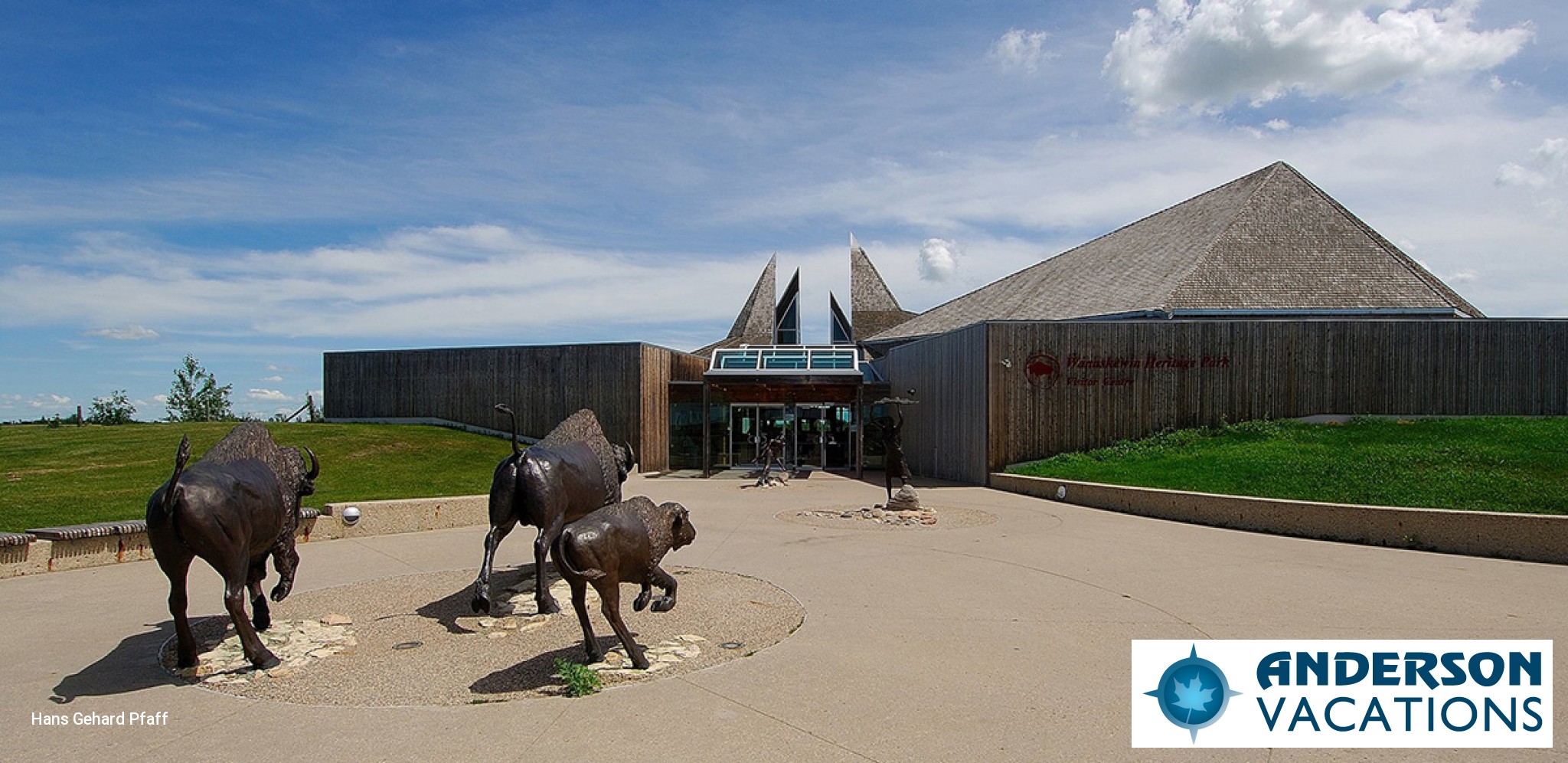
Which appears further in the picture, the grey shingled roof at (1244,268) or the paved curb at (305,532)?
the grey shingled roof at (1244,268)

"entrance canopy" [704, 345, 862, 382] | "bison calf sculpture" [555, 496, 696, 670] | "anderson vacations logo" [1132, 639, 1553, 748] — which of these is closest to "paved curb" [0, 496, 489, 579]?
"bison calf sculpture" [555, 496, 696, 670]

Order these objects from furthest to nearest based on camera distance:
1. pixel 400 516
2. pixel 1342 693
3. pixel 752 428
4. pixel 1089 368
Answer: pixel 752 428 → pixel 1089 368 → pixel 400 516 → pixel 1342 693

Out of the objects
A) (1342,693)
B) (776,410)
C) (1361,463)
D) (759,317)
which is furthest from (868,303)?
(1342,693)

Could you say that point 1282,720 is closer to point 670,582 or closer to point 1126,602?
point 1126,602

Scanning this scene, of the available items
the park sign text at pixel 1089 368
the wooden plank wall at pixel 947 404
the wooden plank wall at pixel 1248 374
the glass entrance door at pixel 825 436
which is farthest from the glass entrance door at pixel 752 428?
the park sign text at pixel 1089 368

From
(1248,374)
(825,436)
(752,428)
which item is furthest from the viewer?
(752,428)

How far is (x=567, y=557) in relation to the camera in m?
5.77

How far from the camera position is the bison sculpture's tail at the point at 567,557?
5766 millimetres

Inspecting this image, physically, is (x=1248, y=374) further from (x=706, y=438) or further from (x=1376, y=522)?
(x=706, y=438)

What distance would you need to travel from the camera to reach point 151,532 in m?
5.70

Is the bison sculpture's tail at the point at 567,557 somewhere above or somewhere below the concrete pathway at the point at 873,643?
above

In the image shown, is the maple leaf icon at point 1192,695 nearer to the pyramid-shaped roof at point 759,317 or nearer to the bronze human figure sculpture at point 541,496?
the bronze human figure sculpture at point 541,496

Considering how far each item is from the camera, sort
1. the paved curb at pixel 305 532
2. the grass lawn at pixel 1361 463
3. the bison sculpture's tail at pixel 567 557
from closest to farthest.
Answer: the bison sculpture's tail at pixel 567 557 < the paved curb at pixel 305 532 < the grass lawn at pixel 1361 463

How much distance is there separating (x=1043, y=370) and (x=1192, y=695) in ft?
50.4
